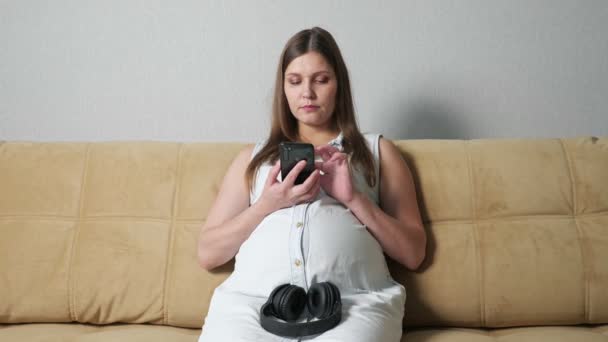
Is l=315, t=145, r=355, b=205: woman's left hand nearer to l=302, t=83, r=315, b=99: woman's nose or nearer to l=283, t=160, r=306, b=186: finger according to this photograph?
l=283, t=160, r=306, b=186: finger

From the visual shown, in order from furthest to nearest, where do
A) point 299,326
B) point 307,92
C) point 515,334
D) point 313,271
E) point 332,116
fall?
1. point 332,116
2. point 307,92
3. point 515,334
4. point 313,271
5. point 299,326

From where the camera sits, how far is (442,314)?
1.35 m

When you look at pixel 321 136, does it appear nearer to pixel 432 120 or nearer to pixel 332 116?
pixel 332 116

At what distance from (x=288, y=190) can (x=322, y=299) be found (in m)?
0.28

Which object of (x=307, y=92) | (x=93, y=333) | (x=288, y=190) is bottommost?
(x=93, y=333)

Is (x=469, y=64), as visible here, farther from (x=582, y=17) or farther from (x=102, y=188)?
(x=102, y=188)

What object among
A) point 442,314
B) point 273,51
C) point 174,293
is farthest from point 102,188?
point 442,314

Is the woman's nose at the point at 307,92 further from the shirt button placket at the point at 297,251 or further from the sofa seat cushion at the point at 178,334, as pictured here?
the sofa seat cushion at the point at 178,334

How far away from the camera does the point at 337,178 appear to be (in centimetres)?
125

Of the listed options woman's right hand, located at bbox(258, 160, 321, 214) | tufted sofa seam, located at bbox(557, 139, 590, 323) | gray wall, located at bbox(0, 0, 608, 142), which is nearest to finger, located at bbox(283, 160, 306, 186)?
woman's right hand, located at bbox(258, 160, 321, 214)

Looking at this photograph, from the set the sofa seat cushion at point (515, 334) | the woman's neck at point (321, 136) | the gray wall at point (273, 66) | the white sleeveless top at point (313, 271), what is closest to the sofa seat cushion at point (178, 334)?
the sofa seat cushion at point (515, 334)

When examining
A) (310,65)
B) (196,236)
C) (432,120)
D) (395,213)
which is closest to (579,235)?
(395,213)

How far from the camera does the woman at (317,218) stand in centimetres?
114

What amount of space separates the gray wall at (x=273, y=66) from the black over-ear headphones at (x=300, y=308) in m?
0.85
